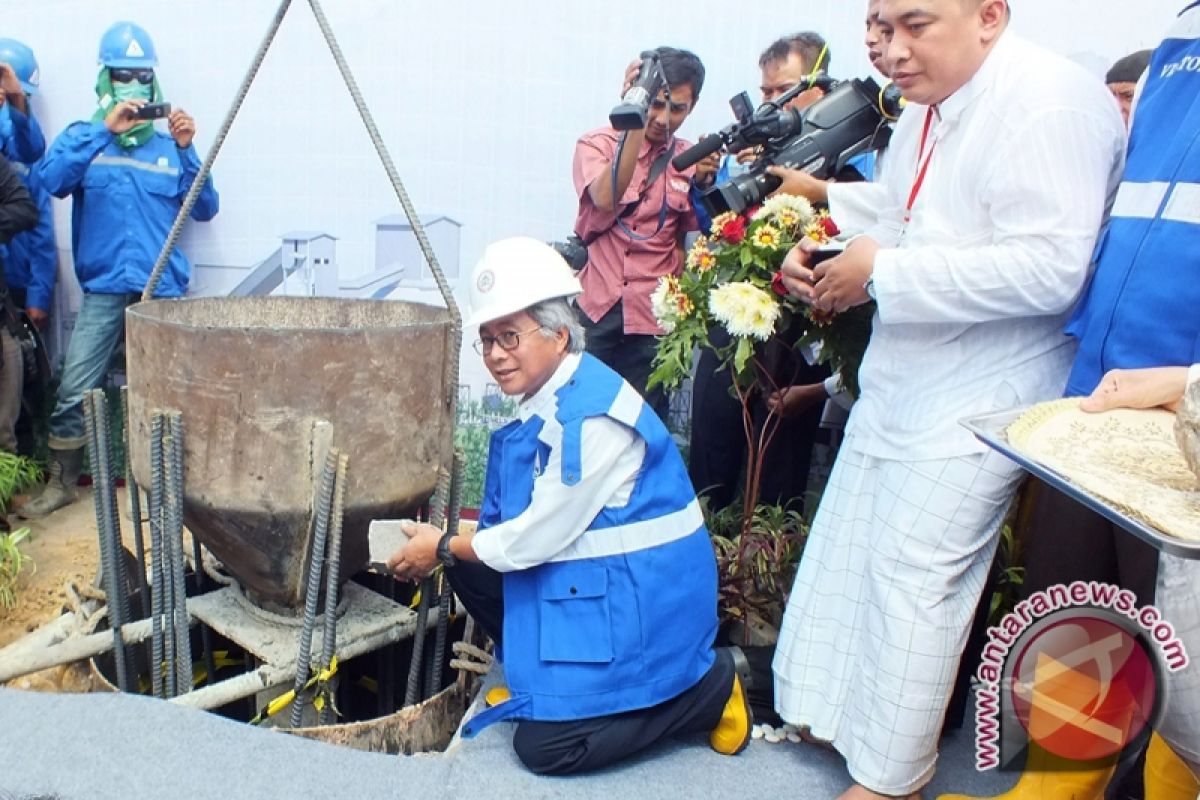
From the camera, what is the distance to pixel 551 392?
2.10m

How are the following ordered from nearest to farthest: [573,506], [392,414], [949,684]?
[949,684], [573,506], [392,414]

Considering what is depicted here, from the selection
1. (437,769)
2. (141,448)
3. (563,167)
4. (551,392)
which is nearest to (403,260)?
(563,167)

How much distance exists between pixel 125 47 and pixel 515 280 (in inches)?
122

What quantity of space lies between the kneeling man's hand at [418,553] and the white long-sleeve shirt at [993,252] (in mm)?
1092

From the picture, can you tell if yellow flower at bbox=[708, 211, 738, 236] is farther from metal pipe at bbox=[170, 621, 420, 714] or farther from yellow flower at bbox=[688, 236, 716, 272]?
metal pipe at bbox=[170, 621, 420, 714]

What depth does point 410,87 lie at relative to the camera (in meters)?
4.03

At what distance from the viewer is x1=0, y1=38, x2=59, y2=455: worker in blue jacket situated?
4238 millimetres

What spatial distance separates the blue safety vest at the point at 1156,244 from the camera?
1.49 m

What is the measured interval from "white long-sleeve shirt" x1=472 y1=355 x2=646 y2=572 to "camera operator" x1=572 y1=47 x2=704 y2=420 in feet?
4.81

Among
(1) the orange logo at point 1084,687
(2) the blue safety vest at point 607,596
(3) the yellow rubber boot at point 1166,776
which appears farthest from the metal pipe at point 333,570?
(3) the yellow rubber boot at point 1166,776

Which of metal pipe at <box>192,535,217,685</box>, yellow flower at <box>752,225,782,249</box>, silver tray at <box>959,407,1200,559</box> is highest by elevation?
yellow flower at <box>752,225,782,249</box>

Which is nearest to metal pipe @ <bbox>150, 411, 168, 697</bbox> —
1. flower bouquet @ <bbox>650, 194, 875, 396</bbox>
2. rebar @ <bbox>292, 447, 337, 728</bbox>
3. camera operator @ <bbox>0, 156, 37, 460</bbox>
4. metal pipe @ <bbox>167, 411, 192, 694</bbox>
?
metal pipe @ <bbox>167, 411, 192, 694</bbox>

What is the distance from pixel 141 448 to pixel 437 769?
1201mm

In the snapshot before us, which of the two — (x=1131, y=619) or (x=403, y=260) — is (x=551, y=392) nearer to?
(x=1131, y=619)
